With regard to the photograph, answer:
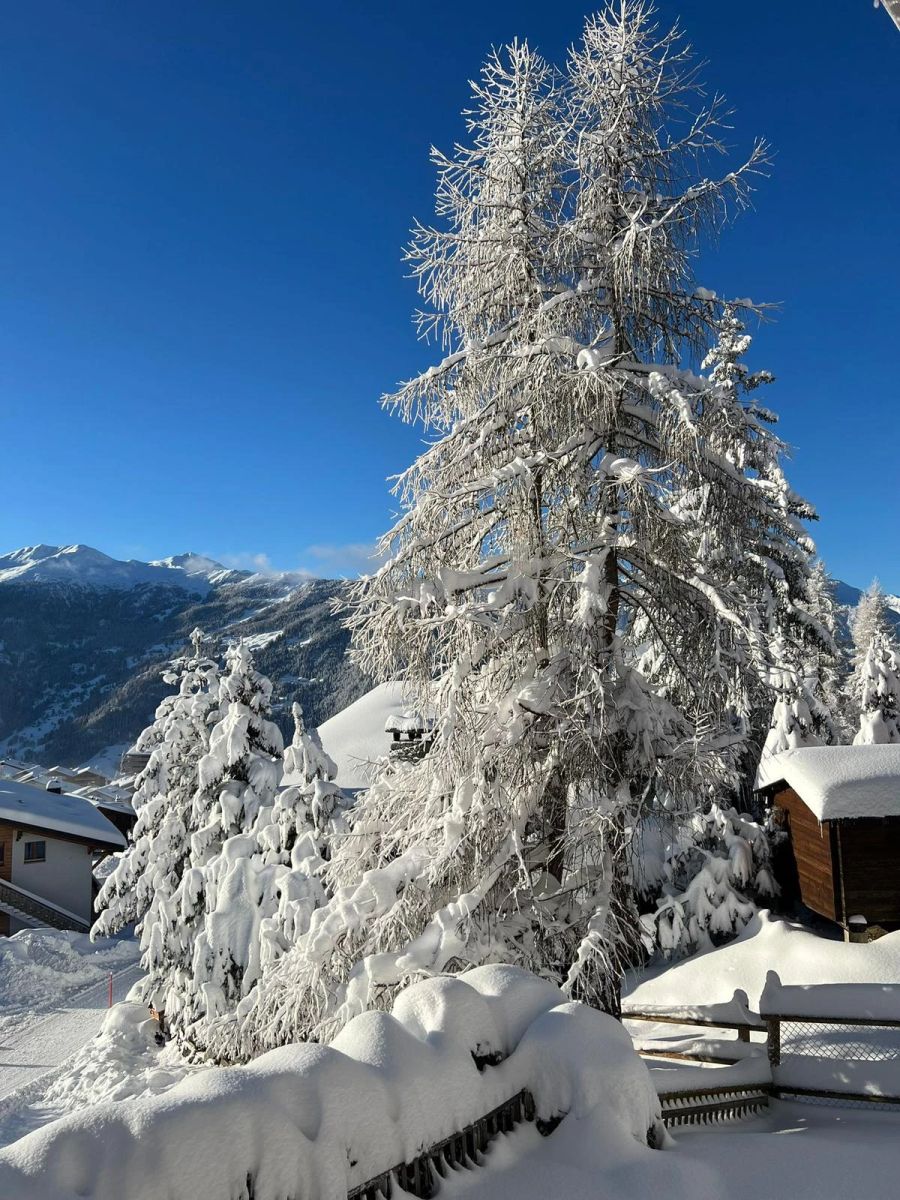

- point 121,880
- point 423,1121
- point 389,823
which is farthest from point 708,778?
point 121,880

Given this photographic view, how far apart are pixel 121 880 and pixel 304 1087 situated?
23.0 m

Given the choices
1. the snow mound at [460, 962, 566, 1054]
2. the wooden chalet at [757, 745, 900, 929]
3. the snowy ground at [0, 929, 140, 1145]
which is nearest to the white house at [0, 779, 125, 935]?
the snowy ground at [0, 929, 140, 1145]

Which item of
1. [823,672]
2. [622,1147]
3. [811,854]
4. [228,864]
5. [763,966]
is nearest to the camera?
[622,1147]

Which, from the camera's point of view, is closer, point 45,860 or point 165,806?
point 165,806

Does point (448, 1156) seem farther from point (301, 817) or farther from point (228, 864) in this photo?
point (228, 864)

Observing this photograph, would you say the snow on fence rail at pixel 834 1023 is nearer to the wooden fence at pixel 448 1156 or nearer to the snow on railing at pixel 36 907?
the wooden fence at pixel 448 1156

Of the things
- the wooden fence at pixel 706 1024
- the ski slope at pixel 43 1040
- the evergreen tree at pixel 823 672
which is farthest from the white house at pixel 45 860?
the wooden fence at pixel 706 1024

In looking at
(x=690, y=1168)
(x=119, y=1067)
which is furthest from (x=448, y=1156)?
(x=119, y=1067)

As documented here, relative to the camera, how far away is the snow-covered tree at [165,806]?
22.2 m

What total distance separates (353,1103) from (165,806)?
21444mm

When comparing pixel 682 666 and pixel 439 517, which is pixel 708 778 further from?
pixel 439 517

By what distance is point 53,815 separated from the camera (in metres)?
38.6

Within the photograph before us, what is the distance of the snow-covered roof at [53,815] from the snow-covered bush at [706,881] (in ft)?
90.6

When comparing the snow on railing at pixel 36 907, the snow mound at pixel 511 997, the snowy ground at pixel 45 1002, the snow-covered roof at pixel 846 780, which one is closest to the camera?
the snow mound at pixel 511 997
